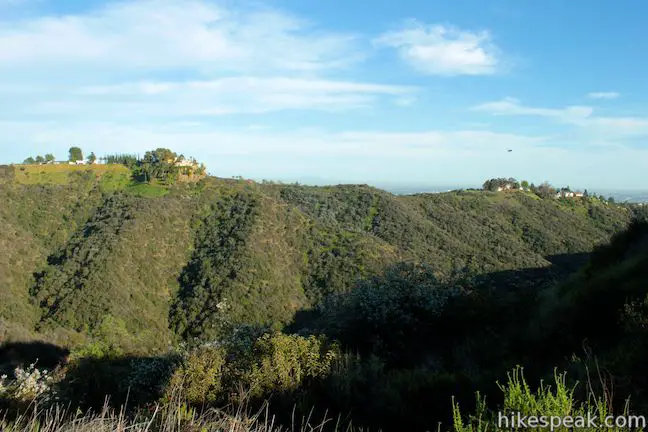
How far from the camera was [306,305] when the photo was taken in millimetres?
53500

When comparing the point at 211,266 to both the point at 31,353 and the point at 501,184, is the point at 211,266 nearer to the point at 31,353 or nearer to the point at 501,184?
the point at 31,353

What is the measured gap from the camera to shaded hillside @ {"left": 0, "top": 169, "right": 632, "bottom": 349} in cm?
4975

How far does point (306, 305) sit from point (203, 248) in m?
17.0

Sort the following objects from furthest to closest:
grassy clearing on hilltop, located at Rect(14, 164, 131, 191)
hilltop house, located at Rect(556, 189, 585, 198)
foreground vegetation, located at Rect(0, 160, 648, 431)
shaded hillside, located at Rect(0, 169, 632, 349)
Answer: hilltop house, located at Rect(556, 189, 585, 198) → grassy clearing on hilltop, located at Rect(14, 164, 131, 191) → shaded hillside, located at Rect(0, 169, 632, 349) → foreground vegetation, located at Rect(0, 160, 648, 431)

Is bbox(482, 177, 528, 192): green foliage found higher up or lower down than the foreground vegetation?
higher up

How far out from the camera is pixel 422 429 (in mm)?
5070

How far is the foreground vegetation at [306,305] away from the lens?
17.9 feet

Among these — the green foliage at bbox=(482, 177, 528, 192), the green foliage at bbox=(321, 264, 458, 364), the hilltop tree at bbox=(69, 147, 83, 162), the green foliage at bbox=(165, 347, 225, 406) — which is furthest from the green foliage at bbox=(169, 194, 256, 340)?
the green foliage at bbox=(482, 177, 528, 192)

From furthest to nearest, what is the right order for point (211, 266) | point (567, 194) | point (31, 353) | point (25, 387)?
1. point (567, 194)
2. point (211, 266)
3. point (31, 353)
4. point (25, 387)

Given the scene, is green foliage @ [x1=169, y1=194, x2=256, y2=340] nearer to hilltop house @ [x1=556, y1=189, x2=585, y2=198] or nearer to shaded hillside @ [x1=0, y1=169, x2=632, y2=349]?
shaded hillside @ [x1=0, y1=169, x2=632, y2=349]

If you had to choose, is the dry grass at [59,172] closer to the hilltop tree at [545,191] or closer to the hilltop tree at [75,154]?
the hilltop tree at [75,154]

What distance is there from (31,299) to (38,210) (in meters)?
18.6

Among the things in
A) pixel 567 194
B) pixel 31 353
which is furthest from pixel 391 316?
pixel 567 194

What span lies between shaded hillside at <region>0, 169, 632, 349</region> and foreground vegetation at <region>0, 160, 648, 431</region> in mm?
272
